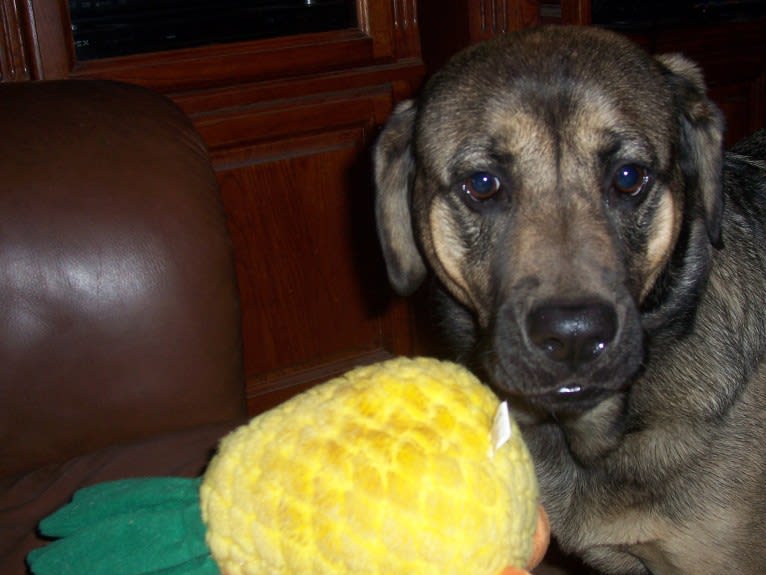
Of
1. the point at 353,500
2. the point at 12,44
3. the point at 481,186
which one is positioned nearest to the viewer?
the point at 353,500

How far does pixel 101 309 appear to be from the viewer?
1618 mm

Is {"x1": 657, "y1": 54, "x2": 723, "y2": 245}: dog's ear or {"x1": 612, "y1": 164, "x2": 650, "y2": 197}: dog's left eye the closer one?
{"x1": 612, "y1": 164, "x2": 650, "y2": 197}: dog's left eye

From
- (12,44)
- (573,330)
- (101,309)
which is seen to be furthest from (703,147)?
(12,44)

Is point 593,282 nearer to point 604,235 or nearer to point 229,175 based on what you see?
point 604,235

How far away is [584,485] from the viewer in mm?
1666

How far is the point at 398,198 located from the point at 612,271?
585 millimetres

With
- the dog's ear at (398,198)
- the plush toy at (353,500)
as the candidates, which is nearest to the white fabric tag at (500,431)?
the plush toy at (353,500)

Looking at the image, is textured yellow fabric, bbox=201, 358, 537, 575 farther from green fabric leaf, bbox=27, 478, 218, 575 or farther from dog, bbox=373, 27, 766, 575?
dog, bbox=373, 27, 766, 575

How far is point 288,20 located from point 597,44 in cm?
167

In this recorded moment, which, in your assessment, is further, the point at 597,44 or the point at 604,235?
the point at 597,44

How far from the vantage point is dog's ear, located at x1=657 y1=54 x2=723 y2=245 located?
1602 mm

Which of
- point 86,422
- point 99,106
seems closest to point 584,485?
point 86,422

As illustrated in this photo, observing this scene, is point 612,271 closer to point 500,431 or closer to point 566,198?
point 566,198

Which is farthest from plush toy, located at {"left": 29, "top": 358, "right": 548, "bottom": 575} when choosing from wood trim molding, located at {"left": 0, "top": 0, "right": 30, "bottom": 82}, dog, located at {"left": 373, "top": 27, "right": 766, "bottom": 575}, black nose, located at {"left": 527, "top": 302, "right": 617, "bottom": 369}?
wood trim molding, located at {"left": 0, "top": 0, "right": 30, "bottom": 82}
